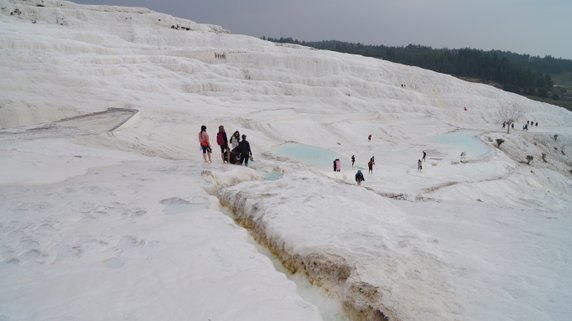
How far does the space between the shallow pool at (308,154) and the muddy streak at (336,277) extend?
14.8 metres

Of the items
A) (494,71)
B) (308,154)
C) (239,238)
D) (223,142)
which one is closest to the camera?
(239,238)

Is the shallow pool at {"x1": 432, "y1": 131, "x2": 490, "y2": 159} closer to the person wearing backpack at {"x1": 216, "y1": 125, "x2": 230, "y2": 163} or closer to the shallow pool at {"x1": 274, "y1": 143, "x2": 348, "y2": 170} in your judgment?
the shallow pool at {"x1": 274, "y1": 143, "x2": 348, "y2": 170}

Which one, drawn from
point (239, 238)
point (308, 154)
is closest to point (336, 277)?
point (239, 238)

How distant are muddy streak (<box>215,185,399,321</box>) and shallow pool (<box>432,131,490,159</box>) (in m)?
24.7

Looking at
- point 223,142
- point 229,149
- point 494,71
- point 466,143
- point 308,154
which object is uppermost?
point 494,71

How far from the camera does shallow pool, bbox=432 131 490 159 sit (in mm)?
29150

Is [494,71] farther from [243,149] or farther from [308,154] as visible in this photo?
[243,149]

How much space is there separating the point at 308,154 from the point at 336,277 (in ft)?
62.9

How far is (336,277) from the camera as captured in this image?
481 centimetres

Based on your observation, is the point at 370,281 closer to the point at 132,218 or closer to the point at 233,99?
the point at 132,218

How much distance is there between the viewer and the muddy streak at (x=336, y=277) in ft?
13.7

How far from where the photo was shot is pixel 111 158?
35.4ft

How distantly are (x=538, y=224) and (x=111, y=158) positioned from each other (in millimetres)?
10333

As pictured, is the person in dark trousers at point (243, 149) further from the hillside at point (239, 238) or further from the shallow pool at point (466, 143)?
the shallow pool at point (466, 143)
